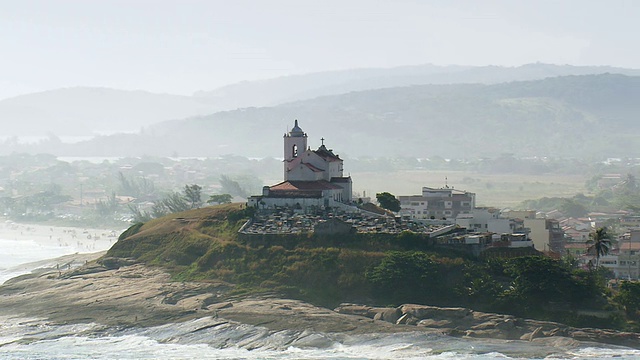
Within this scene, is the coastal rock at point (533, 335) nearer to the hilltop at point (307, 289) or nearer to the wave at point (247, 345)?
the hilltop at point (307, 289)

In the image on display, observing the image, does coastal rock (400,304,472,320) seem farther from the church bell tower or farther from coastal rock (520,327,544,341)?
the church bell tower

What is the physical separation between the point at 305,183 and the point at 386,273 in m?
15.3

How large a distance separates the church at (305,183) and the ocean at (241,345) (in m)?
16.0

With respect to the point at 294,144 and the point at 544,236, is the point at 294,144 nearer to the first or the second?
the point at 294,144

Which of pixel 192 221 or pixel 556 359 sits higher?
pixel 192 221

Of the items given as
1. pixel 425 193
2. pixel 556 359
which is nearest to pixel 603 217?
pixel 425 193

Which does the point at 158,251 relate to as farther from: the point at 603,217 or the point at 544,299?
the point at 603,217

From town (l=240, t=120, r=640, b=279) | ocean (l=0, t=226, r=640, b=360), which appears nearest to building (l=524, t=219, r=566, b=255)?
town (l=240, t=120, r=640, b=279)

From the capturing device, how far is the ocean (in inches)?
2156

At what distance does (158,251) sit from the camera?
75250 millimetres

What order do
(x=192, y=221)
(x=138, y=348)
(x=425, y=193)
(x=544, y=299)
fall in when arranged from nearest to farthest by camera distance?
(x=138, y=348) → (x=544, y=299) → (x=192, y=221) → (x=425, y=193)

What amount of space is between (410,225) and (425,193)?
1048 inches

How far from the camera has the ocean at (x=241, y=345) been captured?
54750 mm

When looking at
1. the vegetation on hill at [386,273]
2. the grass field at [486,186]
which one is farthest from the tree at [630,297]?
the grass field at [486,186]
